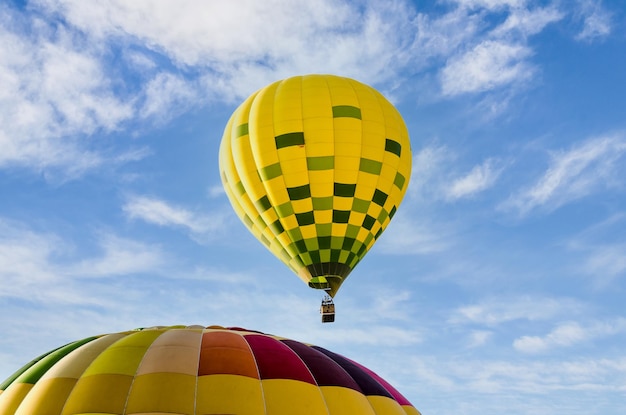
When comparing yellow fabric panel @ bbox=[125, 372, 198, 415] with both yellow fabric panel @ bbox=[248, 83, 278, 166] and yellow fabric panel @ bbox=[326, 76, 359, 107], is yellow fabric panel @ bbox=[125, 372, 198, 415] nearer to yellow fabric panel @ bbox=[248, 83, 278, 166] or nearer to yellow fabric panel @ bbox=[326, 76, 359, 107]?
yellow fabric panel @ bbox=[248, 83, 278, 166]

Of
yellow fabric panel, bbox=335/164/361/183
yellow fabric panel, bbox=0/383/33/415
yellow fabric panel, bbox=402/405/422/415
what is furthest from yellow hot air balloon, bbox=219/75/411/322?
yellow fabric panel, bbox=0/383/33/415

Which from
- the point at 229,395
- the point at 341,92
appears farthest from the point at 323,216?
the point at 229,395

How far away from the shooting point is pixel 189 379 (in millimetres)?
9844

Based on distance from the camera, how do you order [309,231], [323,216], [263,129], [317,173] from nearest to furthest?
[317,173]
[323,216]
[309,231]
[263,129]

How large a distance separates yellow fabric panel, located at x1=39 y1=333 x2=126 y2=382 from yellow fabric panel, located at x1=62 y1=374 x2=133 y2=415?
366 mm

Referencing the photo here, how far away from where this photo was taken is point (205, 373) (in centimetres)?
998

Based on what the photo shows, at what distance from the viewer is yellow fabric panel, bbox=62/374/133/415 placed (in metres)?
9.56

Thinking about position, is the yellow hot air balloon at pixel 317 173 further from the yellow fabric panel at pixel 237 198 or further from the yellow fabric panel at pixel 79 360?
the yellow fabric panel at pixel 79 360

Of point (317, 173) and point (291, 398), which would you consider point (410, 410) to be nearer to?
point (291, 398)

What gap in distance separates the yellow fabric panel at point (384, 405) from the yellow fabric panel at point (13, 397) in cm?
486

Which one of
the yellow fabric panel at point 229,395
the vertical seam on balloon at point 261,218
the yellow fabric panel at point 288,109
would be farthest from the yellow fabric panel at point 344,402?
the yellow fabric panel at point 288,109

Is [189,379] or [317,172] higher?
[317,172]

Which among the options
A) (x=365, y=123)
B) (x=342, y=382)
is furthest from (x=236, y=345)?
(x=365, y=123)

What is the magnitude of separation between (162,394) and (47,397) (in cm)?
166
